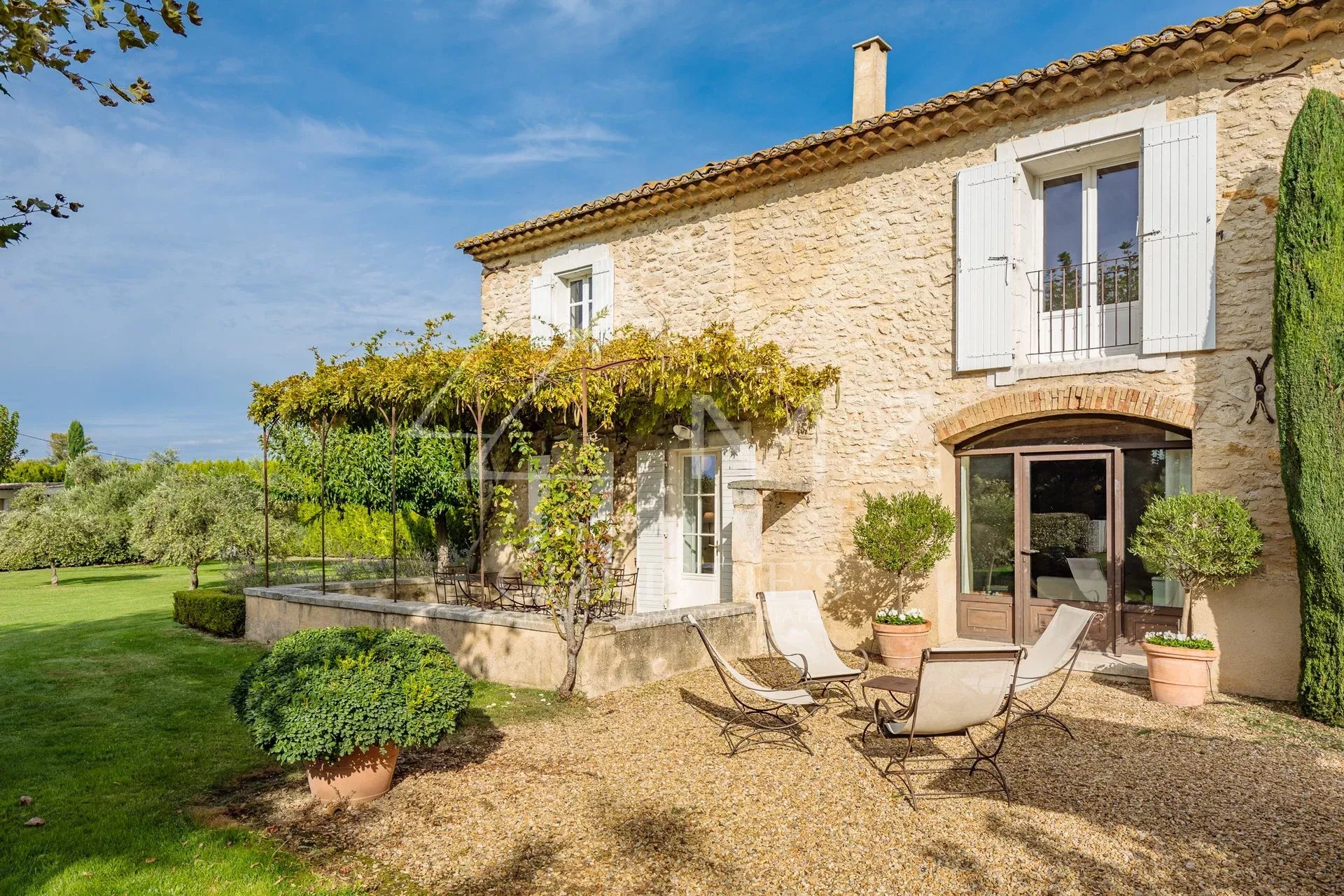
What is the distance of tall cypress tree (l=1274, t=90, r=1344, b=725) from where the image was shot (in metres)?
5.66

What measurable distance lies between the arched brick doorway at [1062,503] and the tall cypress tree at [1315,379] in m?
0.89

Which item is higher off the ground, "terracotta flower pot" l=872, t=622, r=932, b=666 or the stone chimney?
the stone chimney

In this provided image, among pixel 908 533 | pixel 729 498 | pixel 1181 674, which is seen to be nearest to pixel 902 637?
pixel 908 533

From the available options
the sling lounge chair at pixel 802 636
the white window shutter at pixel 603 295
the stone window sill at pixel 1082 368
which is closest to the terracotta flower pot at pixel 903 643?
the sling lounge chair at pixel 802 636

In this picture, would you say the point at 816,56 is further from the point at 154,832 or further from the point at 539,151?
the point at 154,832

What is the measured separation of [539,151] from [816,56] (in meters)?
3.65

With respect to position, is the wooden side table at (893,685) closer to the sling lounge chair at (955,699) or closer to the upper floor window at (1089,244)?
the sling lounge chair at (955,699)

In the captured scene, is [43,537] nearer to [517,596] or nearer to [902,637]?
[517,596]

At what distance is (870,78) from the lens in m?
9.50

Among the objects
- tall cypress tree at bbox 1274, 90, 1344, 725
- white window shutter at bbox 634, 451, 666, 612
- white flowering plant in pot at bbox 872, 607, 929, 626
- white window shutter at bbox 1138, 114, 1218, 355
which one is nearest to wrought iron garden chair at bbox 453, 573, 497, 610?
white window shutter at bbox 634, 451, 666, 612

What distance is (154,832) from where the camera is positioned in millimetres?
3855

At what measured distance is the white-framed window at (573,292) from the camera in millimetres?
10883

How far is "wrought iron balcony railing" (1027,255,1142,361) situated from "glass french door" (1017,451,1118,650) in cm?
100

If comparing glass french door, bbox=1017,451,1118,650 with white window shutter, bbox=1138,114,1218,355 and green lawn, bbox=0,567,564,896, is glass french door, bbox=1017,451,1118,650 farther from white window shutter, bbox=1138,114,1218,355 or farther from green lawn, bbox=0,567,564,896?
green lawn, bbox=0,567,564,896
